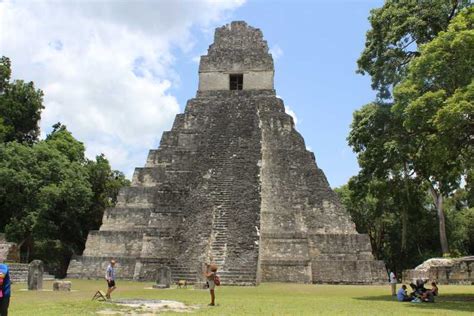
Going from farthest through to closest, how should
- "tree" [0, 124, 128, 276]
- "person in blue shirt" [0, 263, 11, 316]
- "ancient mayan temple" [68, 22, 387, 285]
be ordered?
"tree" [0, 124, 128, 276], "ancient mayan temple" [68, 22, 387, 285], "person in blue shirt" [0, 263, 11, 316]

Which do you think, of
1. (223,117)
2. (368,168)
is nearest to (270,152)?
(223,117)

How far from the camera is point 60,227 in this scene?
27734 mm

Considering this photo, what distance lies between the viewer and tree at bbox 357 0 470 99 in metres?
15.7

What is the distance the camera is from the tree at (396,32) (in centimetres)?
1574

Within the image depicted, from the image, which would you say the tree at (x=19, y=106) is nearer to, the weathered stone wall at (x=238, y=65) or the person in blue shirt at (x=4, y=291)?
the weathered stone wall at (x=238, y=65)

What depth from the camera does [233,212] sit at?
778 inches

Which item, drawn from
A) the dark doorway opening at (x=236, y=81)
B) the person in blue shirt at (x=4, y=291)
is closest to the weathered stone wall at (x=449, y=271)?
the dark doorway opening at (x=236, y=81)

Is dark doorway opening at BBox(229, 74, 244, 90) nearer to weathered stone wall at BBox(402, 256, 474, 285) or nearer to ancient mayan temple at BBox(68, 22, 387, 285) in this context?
ancient mayan temple at BBox(68, 22, 387, 285)

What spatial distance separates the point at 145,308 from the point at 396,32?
11.0m

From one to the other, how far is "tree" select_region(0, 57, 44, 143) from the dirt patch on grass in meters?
23.9

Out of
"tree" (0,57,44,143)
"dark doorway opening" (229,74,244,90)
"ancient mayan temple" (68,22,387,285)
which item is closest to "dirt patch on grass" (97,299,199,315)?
"ancient mayan temple" (68,22,387,285)

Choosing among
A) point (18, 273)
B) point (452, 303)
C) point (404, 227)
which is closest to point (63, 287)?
point (18, 273)

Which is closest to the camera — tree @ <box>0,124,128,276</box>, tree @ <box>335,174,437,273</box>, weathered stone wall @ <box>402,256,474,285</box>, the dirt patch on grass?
the dirt patch on grass

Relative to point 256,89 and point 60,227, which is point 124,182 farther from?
point 256,89
